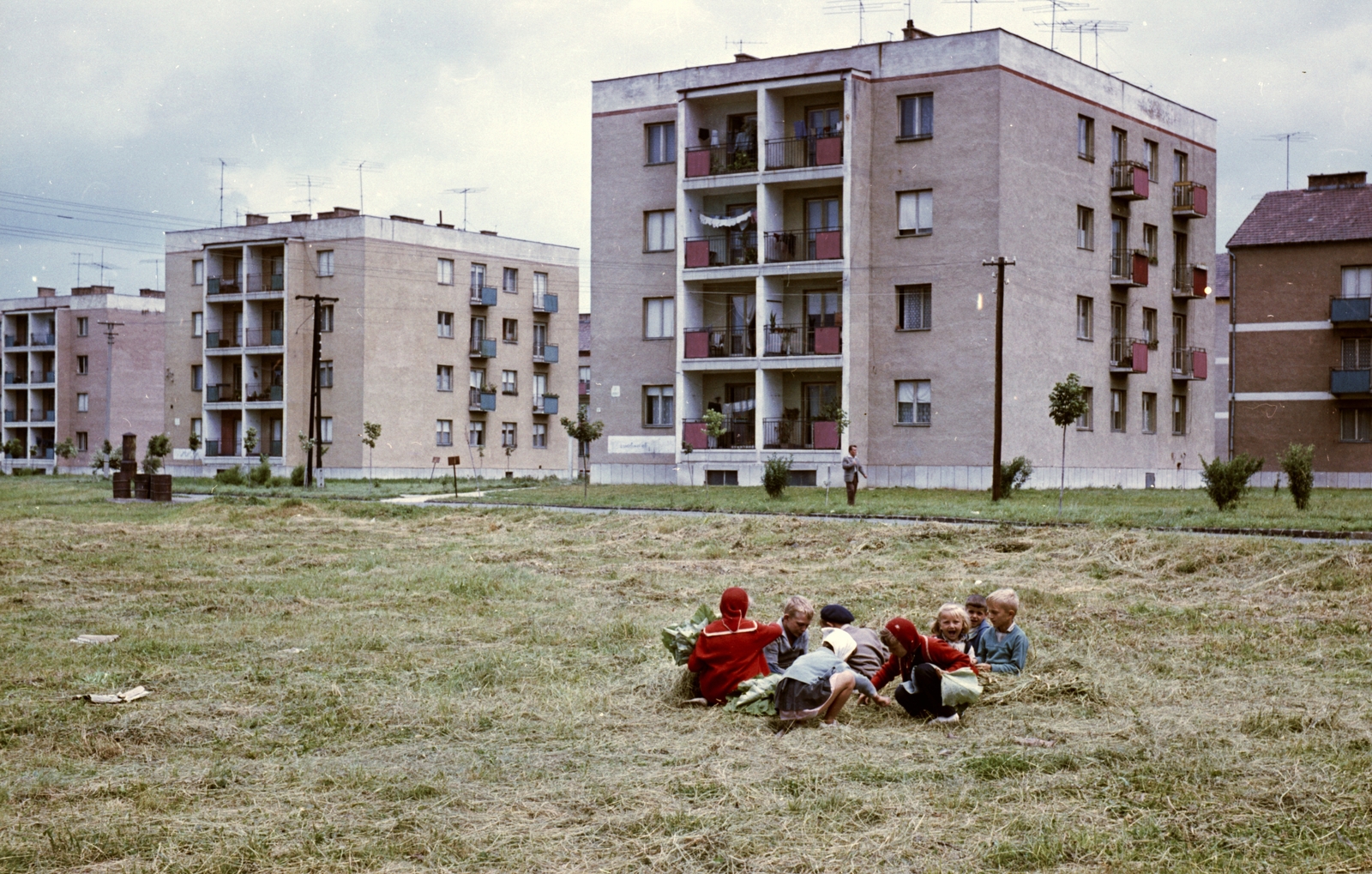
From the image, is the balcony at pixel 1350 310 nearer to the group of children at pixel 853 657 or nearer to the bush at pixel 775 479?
the bush at pixel 775 479

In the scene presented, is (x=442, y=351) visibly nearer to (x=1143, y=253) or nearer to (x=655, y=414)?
(x=655, y=414)

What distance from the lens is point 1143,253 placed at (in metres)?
49.2

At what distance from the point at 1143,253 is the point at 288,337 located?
41042 millimetres

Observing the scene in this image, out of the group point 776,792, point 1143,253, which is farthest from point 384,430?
point 776,792

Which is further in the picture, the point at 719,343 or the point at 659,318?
the point at 659,318

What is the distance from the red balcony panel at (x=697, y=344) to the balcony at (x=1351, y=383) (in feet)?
81.5

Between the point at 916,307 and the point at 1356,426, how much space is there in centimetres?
2072

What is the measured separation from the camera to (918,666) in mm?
9758

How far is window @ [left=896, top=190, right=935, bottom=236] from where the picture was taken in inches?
1758

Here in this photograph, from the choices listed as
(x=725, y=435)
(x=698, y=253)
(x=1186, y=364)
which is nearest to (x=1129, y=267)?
(x=1186, y=364)

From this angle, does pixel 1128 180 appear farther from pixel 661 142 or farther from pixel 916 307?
pixel 661 142

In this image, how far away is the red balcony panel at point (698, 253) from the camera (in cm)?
4691

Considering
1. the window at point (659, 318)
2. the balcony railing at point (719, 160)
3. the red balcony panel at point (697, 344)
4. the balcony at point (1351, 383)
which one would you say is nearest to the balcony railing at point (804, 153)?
the balcony railing at point (719, 160)

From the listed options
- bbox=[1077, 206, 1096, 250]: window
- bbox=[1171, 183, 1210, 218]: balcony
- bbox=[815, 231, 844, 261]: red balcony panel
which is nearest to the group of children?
bbox=[815, 231, 844, 261]: red balcony panel
